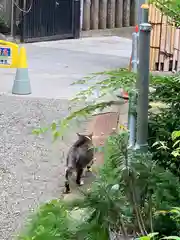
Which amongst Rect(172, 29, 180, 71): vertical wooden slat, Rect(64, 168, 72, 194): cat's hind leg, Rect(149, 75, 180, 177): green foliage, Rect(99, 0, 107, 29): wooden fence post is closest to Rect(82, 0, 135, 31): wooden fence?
Rect(99, 0, 107, 29): wooden fence post

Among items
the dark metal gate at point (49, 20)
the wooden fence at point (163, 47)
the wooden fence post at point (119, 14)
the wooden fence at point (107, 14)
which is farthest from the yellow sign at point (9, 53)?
the wooden fence post at point (119, 14)

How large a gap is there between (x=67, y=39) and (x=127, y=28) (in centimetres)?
339

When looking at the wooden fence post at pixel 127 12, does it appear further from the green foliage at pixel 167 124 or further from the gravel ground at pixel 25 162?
the green foliage at pixel 167 124

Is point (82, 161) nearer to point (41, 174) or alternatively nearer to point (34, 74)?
point (41, 174)

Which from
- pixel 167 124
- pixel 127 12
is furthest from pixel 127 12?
pixel 167 124

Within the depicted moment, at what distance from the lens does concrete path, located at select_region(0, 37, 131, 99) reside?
35.5 feet

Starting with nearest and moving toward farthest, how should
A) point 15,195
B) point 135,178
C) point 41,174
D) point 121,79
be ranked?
point 135,178 → point 121,79 → point 15,195 → point 41,174

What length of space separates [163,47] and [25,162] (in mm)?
5806

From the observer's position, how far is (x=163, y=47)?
1169cm

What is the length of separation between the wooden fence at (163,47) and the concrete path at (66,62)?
4.25 feet

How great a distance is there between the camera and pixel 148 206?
250cm

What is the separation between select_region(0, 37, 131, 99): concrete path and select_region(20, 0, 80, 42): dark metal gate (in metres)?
0.40

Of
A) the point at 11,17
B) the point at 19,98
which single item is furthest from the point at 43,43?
the point at 19,98

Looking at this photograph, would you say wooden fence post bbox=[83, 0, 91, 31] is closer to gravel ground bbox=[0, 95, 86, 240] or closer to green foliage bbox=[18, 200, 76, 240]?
gravel ground bbox=[0, 95, 86, 240]
